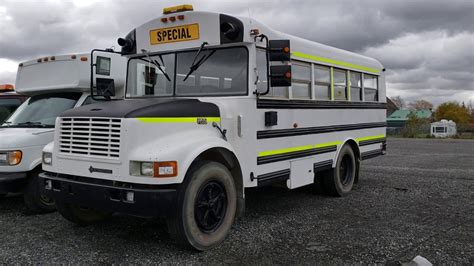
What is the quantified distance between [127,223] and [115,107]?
185 centimetres

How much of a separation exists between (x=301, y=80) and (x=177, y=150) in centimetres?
288

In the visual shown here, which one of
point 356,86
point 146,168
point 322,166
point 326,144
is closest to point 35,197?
point 146,168

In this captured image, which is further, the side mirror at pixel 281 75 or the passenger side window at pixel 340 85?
the passenger side window at pixel 340 85

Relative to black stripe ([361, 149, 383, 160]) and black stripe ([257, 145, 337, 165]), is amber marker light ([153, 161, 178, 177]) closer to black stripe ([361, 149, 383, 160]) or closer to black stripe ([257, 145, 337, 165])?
black stripe ([257, 145, 337, 165])

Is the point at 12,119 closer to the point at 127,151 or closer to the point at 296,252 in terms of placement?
the point at 127,151

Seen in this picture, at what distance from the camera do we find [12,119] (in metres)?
6.86

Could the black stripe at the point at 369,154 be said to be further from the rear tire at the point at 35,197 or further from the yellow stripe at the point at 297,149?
the rear tire at the point at 35,197

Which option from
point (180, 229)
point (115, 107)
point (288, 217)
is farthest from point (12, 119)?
point (288, 217)

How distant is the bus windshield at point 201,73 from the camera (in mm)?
5156

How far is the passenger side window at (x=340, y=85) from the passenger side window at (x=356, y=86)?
0.34 meters

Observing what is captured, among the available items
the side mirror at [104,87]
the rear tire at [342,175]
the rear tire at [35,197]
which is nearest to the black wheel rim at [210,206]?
the side mirror at [104,87]

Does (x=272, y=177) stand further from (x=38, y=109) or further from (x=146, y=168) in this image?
(x=38, y=109)

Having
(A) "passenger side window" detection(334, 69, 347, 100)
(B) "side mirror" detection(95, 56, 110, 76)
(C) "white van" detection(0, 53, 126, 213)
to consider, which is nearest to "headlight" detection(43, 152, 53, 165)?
(C) "white van" detection(0, 53, 126, 213)

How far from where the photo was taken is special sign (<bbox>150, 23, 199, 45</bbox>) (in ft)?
17.4
